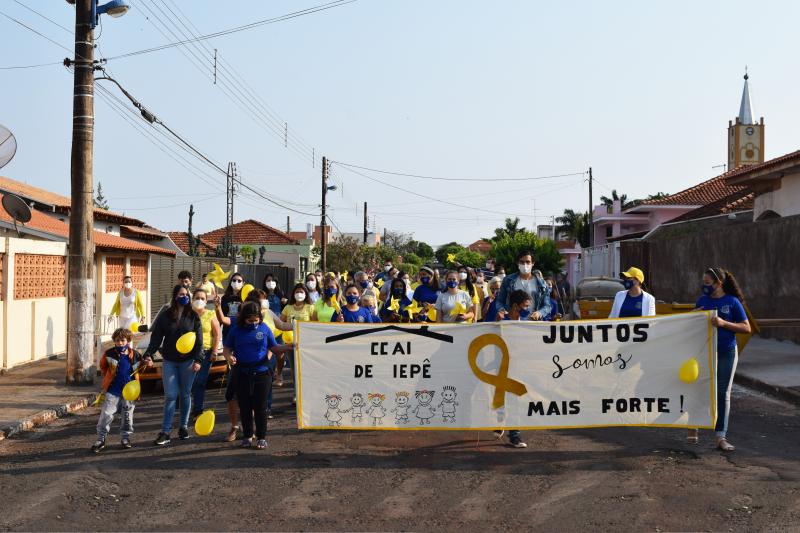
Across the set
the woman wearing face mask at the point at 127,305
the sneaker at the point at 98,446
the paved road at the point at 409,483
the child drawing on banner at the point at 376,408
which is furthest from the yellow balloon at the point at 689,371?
the woman wearing face mask at the point at 127,305

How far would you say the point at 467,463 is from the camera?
7.90 m

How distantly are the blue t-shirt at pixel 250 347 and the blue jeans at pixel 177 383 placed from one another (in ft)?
2.07

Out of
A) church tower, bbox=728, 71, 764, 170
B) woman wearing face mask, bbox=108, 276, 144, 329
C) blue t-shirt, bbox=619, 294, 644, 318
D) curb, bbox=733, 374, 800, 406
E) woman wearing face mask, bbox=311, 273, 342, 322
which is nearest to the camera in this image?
blue t-shirt, bbox=619, 294, 644, 318

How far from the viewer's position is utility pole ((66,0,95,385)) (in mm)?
13469

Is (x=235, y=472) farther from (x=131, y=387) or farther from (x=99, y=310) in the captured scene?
(x=99, y=310)

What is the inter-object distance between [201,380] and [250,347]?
1208 mm

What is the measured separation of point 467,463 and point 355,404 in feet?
4.34

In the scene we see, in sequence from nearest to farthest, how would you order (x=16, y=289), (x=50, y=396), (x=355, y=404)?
(x=355, y=404)
(x=50, y=396)
(x=16, y=289)

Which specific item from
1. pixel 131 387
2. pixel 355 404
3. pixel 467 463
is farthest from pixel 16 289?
pixel 467 463

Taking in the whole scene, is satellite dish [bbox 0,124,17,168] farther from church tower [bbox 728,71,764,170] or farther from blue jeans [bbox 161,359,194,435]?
church tower [bbox 728,71,764,170]

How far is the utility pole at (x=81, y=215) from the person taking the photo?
13.5 meters

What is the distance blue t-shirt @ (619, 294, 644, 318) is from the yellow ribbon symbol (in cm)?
145

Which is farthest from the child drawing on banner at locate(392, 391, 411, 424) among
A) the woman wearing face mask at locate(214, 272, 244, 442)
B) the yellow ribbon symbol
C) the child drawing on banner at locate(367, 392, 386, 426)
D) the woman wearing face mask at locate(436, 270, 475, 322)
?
the woman wearing face mask at locate(436, 270, 475, 322)

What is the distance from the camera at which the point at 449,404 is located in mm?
8539
